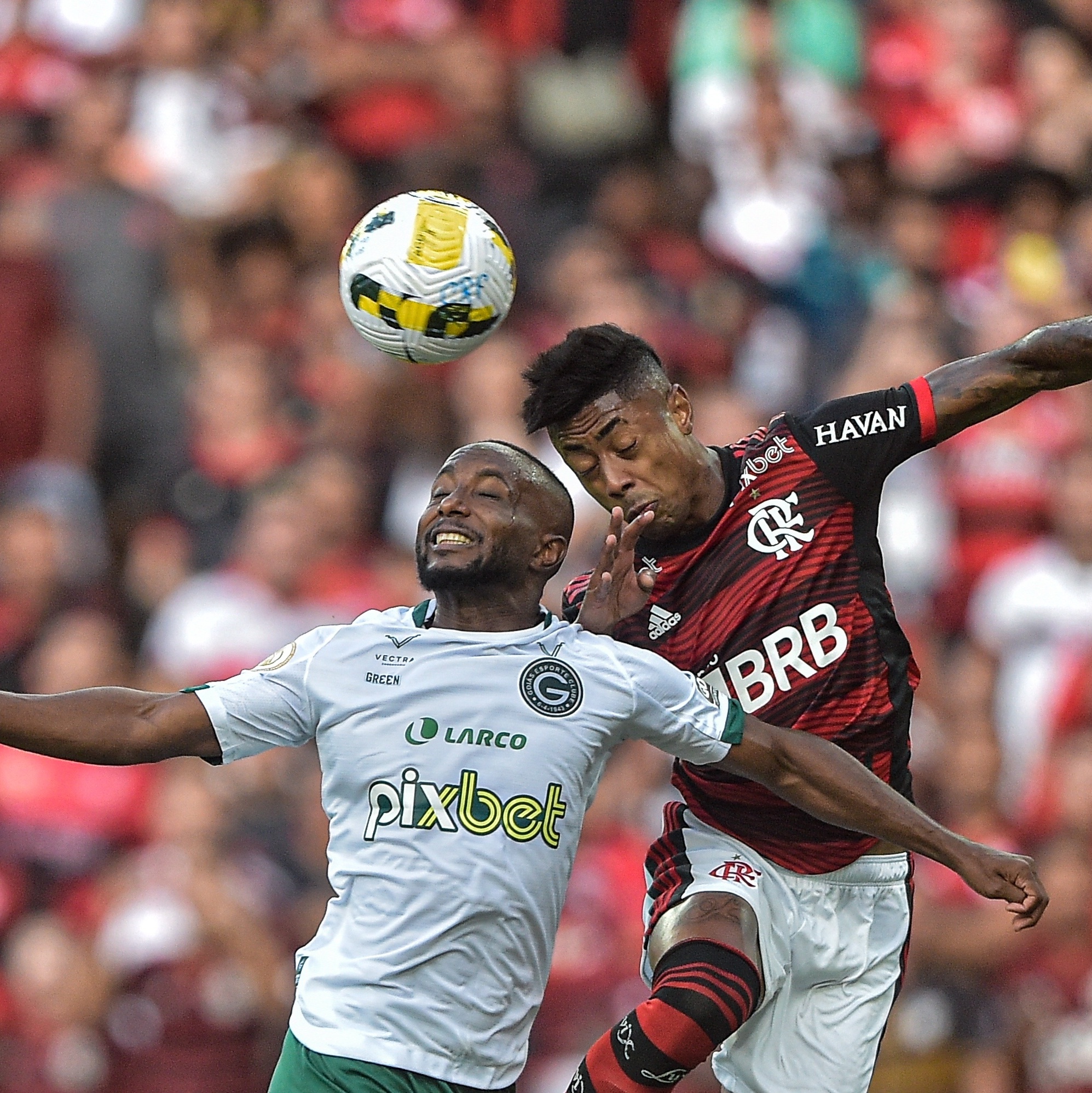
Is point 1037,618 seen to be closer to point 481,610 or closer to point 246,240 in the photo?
point 246,240

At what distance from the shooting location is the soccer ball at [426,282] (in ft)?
17.9

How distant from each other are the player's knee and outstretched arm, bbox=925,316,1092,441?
1374 millimetres

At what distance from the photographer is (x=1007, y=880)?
15.5 ft

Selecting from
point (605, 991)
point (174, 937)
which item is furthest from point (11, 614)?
point (605, 991)

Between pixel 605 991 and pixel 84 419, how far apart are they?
4.24 meters

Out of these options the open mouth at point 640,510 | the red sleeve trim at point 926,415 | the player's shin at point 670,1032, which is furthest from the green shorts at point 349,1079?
the red sleeve trim at point 926,415

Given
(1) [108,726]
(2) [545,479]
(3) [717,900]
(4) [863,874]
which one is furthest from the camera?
(4) [863,874]

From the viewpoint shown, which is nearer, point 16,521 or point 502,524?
point 502,524

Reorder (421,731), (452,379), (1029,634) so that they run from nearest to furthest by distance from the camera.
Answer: (421,731) < (1029,634) < (452,379)

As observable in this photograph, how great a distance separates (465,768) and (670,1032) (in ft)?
2.71

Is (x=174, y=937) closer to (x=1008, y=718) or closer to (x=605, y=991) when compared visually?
(x=605, y=991)

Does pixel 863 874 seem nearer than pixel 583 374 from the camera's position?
No

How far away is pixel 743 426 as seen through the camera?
961 centimetres

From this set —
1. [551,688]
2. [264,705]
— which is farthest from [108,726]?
[551,688]
